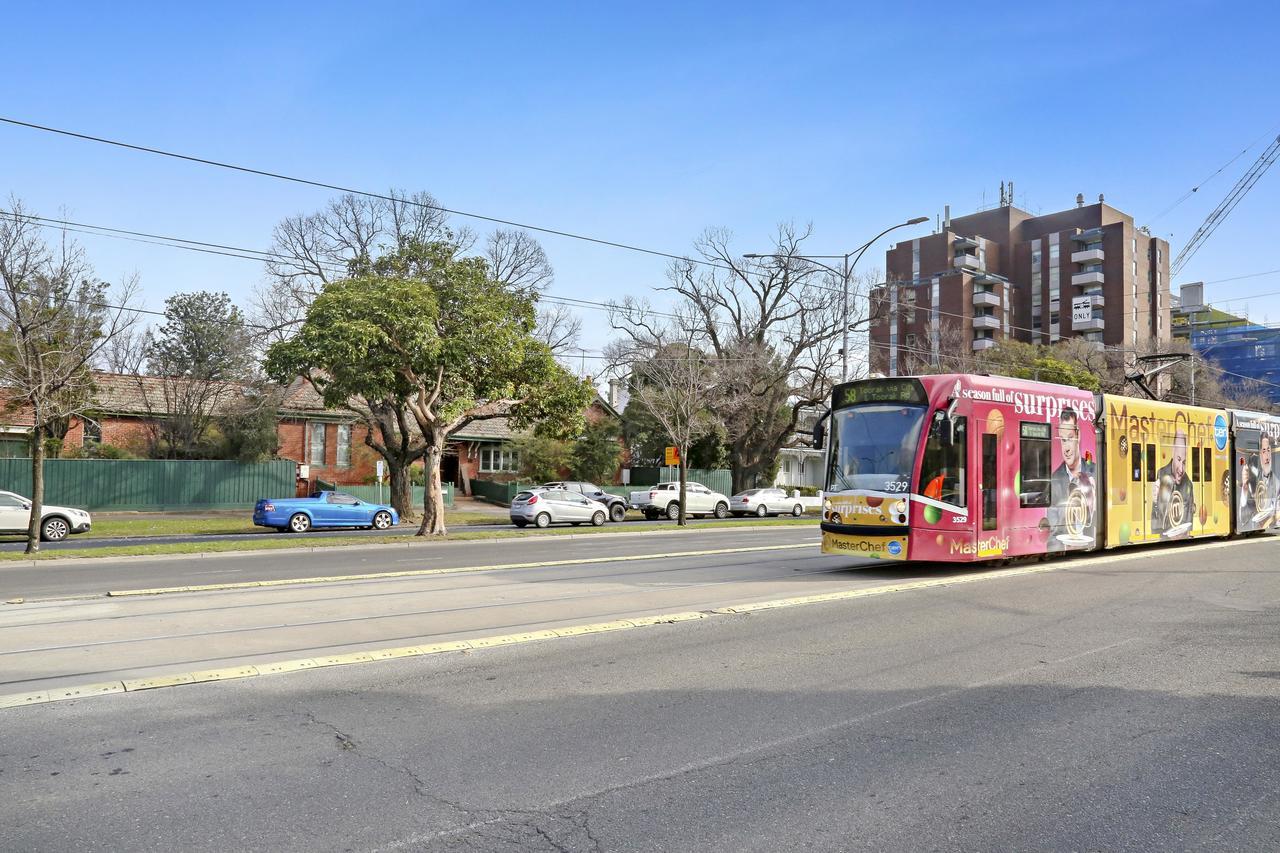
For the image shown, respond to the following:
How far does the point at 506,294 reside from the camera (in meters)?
24.1

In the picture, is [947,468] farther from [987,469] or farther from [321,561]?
[321,561]

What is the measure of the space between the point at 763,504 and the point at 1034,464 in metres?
26.8

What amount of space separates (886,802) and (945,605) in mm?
6745

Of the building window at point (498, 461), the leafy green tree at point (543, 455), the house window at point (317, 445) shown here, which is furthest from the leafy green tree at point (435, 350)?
the building window at point (498, 461)

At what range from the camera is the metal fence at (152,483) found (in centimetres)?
3594

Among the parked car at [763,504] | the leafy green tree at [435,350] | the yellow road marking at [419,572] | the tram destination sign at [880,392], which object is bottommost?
the yellow road marking at [419,572]

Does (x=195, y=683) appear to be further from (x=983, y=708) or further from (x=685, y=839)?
(x=983, y=708)

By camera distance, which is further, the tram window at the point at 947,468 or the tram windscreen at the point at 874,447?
the tram windscreen at the point at 874,447

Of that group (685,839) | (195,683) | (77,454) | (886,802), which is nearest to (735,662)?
(886,802)

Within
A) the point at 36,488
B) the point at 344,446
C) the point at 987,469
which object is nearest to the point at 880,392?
the point at 987,469

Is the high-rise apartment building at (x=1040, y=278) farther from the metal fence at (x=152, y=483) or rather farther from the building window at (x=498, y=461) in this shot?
the metal fence at (x=152, y=483)

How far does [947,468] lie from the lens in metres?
13.2

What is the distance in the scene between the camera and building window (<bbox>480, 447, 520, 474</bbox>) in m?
51.8

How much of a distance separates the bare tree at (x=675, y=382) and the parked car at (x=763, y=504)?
306 cm
